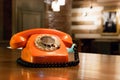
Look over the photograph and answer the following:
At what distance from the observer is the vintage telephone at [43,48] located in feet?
2.47

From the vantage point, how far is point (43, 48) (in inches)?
32.0

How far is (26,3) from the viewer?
459 cm

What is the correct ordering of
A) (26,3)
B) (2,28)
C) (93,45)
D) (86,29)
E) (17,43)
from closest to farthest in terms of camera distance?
1. (17,43)
2. (2,28)
3. (26,3)
4. (93,45)
5. (86,29)

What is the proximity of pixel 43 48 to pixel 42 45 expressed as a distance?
1.2 inches

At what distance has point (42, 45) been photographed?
33.1 inches

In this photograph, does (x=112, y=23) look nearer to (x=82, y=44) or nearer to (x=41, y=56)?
(x=82, y=44)

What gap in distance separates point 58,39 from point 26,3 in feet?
12.6

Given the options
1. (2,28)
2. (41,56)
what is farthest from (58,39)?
(2,28)

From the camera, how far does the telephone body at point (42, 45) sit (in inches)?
30.0

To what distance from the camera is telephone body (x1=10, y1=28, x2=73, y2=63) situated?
2.50 ft

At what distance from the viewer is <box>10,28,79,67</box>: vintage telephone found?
75 centimetres

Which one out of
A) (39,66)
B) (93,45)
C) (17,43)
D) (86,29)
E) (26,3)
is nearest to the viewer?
(39,66)

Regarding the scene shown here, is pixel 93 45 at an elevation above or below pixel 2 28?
below

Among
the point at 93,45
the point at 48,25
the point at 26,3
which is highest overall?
the point at 26,3
